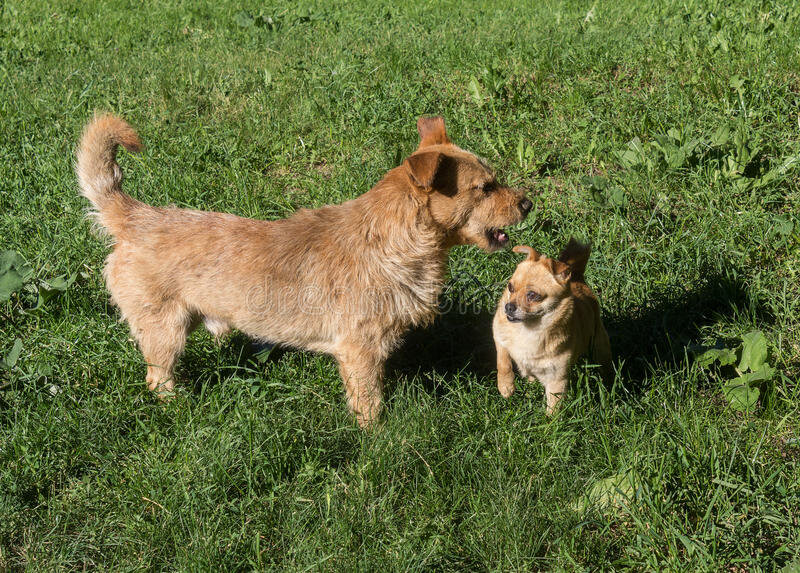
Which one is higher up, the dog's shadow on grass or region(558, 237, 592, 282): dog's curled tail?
region(558, 237, 592, 282): dog's curled tail

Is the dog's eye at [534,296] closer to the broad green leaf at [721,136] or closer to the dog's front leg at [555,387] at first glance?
the dog's front leg at [555,387]

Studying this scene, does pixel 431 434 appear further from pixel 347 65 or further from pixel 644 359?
pixel 347 65

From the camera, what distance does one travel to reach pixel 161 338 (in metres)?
3.89

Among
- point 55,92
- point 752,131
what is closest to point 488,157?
point 752,131

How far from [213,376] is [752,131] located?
4128 mm

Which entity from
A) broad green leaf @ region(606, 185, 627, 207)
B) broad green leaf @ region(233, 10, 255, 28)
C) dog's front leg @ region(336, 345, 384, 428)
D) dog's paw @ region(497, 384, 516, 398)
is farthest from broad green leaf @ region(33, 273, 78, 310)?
broad green leaf @ region(233, 10, 255, 28)

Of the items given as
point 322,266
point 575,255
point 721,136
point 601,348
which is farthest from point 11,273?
point 721,136

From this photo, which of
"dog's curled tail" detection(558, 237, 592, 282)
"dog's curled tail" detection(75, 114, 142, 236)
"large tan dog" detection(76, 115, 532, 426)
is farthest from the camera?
"dog's curled tail" detection(75, 114, 142, 236)

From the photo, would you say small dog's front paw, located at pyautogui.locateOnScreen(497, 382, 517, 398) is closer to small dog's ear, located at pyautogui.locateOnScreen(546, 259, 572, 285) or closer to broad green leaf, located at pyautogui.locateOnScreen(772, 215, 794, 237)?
small dog's ear, located at pyautogui.locateOnScreen(546, 259, 572, 285)

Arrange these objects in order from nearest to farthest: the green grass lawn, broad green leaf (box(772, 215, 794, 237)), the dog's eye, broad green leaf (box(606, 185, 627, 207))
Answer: the green grass lawn < the dog's eye < broad green leaf (box(772, 215, 794, 237)) < broad green leaf (box(606, 185, 627, 207))

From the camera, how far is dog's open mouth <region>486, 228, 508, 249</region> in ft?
12.7

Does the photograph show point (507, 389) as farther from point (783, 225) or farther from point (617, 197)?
point (783, 225)

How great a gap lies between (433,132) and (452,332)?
1255mm

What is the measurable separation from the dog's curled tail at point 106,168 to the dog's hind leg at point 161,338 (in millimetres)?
519
